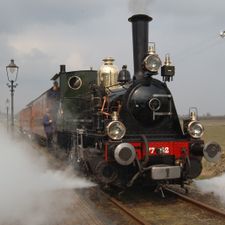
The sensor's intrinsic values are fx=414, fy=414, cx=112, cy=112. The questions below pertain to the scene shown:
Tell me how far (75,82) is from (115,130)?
14.5ft

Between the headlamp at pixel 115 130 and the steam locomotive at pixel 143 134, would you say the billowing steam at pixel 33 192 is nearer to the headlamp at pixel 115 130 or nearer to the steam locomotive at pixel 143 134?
the steam locomotive at pixel 143 134

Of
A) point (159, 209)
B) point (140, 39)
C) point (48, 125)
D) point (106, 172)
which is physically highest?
point (140, 39)

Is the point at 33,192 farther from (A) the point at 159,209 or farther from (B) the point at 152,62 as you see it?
(B) the point at 152,62

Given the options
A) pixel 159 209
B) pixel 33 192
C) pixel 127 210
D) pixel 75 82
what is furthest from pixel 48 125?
pixel 127 210

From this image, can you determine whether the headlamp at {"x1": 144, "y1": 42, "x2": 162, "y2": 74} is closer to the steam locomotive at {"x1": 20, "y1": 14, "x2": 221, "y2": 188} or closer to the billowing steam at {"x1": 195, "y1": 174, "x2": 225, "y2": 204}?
the steam locomotive at {"x1": 20, "y1": 14, "x2": 221, "y2": 188}

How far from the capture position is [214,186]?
8.79 metres

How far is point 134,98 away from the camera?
25.5 feet

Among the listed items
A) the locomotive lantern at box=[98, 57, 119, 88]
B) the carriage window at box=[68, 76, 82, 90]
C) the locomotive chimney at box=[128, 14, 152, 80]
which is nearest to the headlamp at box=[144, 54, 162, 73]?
the locomotive chimney at box=[128, 14, 152, 80]

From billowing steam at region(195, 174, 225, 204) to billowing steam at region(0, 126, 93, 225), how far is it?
2482 millimetres

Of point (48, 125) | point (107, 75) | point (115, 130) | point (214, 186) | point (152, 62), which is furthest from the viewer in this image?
point (48, 125)

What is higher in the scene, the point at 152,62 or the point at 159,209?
the point at 152,62

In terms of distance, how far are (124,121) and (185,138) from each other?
1215 millimetres

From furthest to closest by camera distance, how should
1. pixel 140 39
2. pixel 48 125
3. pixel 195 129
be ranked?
pixel 48 125 < pixel 140 39 < pixel 195 129

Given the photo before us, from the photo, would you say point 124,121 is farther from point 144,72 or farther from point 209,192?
point 209,192
